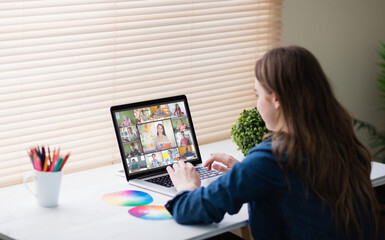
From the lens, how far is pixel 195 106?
2572 millimetres

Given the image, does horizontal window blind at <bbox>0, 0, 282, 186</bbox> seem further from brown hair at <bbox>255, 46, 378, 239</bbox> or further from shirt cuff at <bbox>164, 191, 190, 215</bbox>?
brown hair at <bbox>255, 46, 378, 239</bbox>

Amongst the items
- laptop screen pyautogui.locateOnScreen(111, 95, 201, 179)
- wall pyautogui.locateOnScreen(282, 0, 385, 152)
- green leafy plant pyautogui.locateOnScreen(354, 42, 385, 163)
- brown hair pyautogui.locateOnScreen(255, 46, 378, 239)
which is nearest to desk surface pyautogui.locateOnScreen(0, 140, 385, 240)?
laptop screen pyautogui.locateOnScreen(111, 95, 201, 179)

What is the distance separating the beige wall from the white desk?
4.73ft

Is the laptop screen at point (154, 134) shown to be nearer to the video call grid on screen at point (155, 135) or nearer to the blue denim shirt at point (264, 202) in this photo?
the video call grid on screen at point (155, 135)

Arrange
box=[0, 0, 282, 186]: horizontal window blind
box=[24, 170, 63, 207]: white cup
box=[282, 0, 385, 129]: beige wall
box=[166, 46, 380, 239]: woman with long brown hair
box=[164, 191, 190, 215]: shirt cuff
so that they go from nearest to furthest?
box=[166, 46, 380, 239]: woman with long brown hair, box=[164, 191, 190, 215]: shirt cuff, box=[24, 170, 63, 207]: white cup, box=[0, 0, 282, 186]: horizontal window blind, box=[282, 0, 385, 129]: beige wall

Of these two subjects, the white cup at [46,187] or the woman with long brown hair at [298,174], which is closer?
the woman with long brown hair at [298,174]

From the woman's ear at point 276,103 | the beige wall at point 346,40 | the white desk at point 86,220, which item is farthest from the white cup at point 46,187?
the beige wall at point 346,40

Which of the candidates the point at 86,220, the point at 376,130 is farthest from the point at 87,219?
the point at 376,130

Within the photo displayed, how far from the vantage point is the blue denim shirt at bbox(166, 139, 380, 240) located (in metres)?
1.41

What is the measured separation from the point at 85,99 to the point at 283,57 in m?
1.01

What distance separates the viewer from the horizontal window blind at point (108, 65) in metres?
2.04

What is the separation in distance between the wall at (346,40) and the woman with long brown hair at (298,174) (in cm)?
140

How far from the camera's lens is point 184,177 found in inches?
68.8

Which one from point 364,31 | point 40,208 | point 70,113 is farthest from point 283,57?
point 364,31
